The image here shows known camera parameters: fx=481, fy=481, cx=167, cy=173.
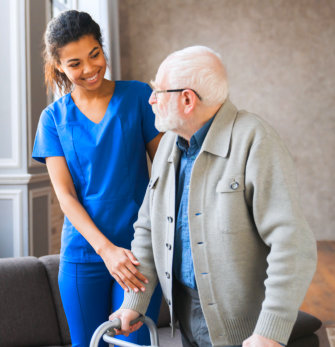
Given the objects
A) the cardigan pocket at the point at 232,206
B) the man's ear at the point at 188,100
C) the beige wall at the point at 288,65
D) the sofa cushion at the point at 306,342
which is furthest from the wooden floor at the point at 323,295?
the man's ear at the point at 188,100

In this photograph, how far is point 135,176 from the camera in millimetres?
1517

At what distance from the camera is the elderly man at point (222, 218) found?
100 centimetres

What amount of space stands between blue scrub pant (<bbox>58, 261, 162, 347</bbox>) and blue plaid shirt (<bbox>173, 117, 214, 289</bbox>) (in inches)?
12.7

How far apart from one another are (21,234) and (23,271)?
1015mm

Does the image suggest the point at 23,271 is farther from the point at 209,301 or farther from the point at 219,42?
the point at 219,42

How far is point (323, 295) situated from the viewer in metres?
4.23

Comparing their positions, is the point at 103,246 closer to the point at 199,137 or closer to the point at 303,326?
the point at 199,137

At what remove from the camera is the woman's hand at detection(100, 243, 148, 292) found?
1.28m

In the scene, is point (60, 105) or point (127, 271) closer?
point (127, 271)

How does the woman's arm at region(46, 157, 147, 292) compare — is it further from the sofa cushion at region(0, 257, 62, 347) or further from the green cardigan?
the sofa cushion at region(0, 257, 62, 347)

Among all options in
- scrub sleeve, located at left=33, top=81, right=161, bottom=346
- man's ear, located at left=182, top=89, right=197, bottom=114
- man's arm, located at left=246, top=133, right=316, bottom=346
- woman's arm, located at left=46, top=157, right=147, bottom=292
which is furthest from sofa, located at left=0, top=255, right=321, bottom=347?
man's ear, located at left=182, top=89, right=197, bottom=114

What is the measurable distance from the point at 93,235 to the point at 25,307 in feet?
3.51

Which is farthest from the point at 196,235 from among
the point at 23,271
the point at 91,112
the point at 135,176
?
the point at 23,271

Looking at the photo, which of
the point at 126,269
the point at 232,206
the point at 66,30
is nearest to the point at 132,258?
the point at 126,269
